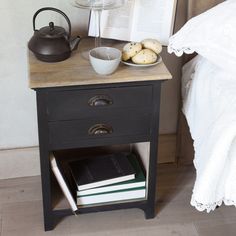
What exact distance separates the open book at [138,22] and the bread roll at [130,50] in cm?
17

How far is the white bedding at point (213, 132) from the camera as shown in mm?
1434

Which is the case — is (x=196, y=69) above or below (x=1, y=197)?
above

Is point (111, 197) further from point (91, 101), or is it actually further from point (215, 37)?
point (215, 37)

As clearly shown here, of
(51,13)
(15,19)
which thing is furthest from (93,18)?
(15,19)

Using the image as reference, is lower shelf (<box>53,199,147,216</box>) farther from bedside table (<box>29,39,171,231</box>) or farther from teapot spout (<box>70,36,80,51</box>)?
teapot spout (<box>70,36,80,51</box>)

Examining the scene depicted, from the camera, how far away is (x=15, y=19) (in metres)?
1.88

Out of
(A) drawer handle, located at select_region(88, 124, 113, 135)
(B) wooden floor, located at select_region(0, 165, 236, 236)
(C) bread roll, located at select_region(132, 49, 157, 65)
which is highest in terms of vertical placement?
(C) bread roll, located at select_region(132, 49, 157, 65)

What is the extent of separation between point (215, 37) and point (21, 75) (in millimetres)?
821

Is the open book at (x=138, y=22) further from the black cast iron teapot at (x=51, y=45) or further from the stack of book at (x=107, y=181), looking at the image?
the stack of book at (x=107, y=181)

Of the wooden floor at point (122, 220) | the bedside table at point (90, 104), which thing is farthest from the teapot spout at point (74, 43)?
the wooden floor at point (122, 220)

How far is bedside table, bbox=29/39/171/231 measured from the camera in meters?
1.60

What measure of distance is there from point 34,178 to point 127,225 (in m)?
0.51

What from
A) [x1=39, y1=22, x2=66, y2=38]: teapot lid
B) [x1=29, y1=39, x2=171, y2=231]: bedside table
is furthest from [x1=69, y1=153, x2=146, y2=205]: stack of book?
[x1=39, y1=22, x2=66, y2=38]: teapot lid

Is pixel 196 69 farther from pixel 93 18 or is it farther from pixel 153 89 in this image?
pixel 93 18
